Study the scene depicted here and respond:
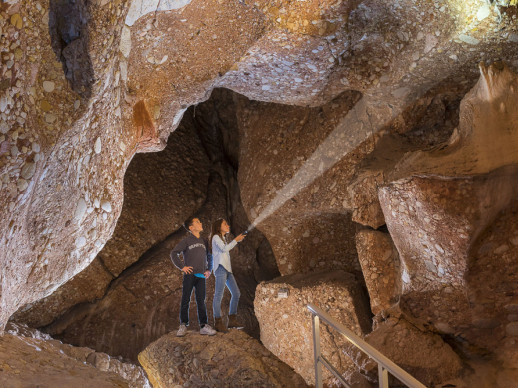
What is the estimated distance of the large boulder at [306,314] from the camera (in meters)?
3.96

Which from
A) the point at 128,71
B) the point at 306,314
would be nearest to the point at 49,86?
the point at 128,71

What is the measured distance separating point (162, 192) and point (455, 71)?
3252 millimetres

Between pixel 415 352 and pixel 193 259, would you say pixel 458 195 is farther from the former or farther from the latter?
pixel 193 259

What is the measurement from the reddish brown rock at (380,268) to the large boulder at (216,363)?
107cm

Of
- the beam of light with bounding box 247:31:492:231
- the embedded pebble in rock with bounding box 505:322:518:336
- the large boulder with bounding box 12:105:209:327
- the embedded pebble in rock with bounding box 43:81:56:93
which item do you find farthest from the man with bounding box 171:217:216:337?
the embedded pebble in rock with bounding box 505:322:518:336

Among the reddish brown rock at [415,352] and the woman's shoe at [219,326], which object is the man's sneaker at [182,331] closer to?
the woman's shoe at [219,326]

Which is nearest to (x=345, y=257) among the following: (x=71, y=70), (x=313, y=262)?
(x=313, y=262)

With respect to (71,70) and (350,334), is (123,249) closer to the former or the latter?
(71,70)

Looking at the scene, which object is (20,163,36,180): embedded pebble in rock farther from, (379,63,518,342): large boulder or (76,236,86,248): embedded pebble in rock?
(379,63,518,342): large boulder

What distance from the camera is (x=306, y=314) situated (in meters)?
4.09

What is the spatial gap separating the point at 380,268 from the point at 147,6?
2.36 m

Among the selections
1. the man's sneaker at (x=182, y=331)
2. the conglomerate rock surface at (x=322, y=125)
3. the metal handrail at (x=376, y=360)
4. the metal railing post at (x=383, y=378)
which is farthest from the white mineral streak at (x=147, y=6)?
the man's sneaker at (x=182, y=331)

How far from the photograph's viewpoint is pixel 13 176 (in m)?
2.27

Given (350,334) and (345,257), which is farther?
(345,257)
